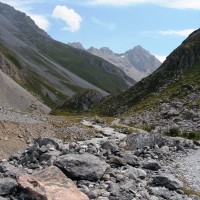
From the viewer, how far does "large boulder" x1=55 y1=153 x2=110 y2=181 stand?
82.6 ft

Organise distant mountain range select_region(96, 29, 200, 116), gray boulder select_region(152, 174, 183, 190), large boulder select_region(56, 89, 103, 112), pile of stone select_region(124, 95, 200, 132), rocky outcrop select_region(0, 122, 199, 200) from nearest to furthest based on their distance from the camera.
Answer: rocky outcrop select_region(0, 122, 199, 200) → gray boulder select_region(152, 174, 183, 190) → pile of stone select_region(124, 95, 200, 132) → distant mountain range select_region(96, 29, 200, 116) → large boulder select_region(56, 89, 103, 112)

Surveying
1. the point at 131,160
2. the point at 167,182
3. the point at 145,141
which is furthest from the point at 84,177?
the point at 145,141

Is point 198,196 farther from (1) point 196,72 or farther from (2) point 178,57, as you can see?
(2) point 178,57

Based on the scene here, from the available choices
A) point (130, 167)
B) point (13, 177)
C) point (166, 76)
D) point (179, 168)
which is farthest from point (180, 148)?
point (166, 76)

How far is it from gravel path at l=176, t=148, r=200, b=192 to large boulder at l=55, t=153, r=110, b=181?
6.68m

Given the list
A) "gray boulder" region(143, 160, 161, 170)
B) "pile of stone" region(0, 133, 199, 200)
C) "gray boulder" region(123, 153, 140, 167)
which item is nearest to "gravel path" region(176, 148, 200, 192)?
"pile of stone" region(0, 133, 199, 200)

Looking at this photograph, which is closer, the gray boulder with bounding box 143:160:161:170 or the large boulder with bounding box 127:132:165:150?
the gray boulder with bounding box 143:160:161:170

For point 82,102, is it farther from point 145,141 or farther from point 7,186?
point 7,186

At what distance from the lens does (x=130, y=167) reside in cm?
2955

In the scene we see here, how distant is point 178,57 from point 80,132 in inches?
3479

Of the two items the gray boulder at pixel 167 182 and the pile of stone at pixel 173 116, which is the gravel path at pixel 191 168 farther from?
the pile of stone at pixel 173 116

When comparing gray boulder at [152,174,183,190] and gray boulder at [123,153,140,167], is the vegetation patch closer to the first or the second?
gray boulder at [123,153,140,167]

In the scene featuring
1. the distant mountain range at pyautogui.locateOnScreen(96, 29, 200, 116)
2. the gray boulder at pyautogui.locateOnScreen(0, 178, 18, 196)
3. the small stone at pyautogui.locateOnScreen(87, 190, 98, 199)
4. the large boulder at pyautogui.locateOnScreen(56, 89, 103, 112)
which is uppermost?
the distant mountain range at pyautogui.locateOnScreen(96, 29, 200, 116)

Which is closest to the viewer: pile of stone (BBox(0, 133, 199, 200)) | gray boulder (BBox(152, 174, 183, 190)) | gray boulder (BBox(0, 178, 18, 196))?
pile of stone (BBox(0, 133, 199, 200))
